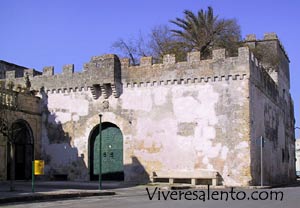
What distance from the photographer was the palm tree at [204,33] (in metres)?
36.9

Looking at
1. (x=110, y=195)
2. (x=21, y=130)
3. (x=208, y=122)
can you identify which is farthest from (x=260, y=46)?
(x=110, y=195)

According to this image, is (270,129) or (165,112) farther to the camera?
(270,129)

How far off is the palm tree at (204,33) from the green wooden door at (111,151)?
1177 cm

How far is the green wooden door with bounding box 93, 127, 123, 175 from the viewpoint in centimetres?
2861

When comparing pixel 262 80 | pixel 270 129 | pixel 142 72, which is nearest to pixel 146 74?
pixel 142 72

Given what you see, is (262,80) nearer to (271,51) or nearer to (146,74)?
(146,74)

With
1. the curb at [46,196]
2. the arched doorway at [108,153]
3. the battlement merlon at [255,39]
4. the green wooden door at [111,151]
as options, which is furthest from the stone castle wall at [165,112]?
the curb at [46,196]

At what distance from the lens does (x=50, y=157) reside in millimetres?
30312

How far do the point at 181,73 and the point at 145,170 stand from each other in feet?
19.6

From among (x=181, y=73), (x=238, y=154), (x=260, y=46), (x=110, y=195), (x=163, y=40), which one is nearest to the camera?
(x=110, y=195)

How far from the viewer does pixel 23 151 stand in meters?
30.2

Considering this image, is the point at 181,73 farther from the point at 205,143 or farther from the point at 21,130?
the point at 21,130

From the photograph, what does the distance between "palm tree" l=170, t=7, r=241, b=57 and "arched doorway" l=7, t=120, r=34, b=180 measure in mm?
14432

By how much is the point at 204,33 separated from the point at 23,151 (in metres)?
16.4
